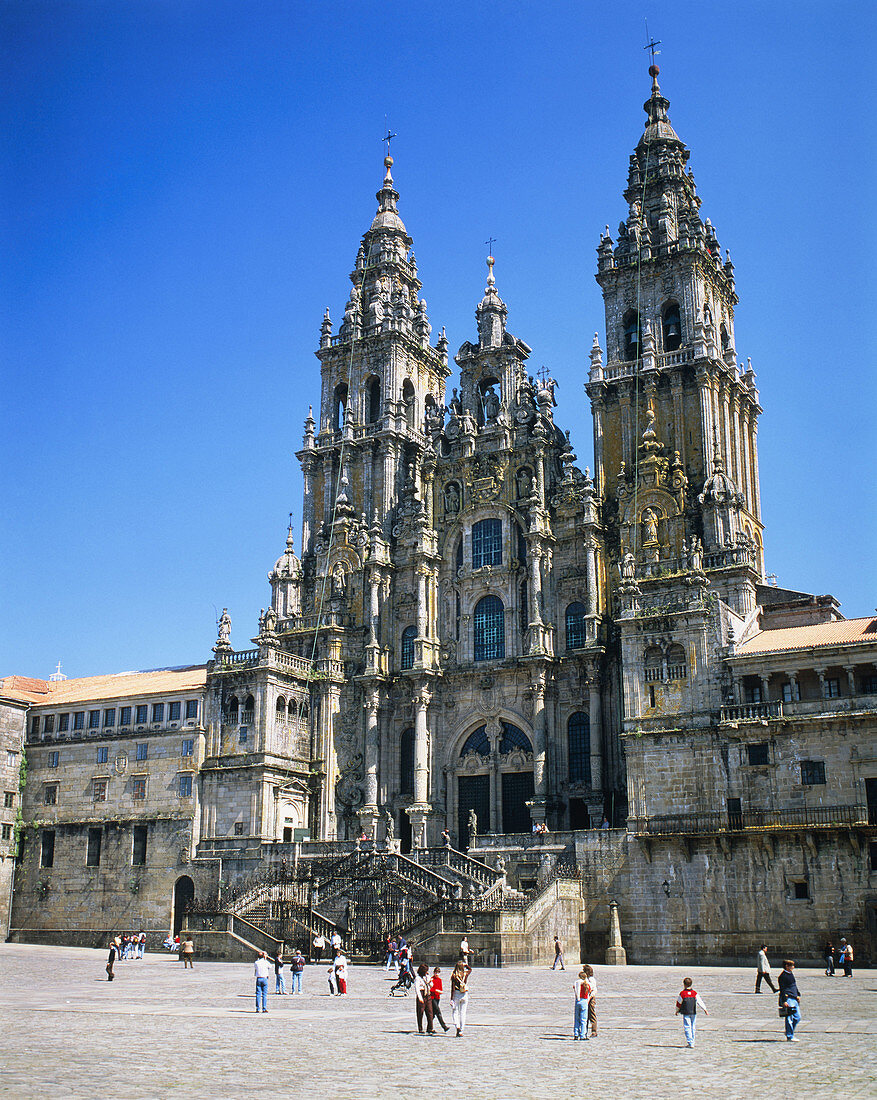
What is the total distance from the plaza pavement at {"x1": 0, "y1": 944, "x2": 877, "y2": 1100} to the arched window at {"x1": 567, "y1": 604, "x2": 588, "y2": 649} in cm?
2698

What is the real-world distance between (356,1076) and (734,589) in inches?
1618

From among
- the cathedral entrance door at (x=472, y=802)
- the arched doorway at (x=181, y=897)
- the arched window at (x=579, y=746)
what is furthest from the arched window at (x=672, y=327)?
the arched doorway at (x=181, y=897)

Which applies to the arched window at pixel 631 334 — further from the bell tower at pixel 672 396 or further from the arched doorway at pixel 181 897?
the arched doorway at pixel 181 897

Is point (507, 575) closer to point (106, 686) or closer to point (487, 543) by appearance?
point (487, 543)

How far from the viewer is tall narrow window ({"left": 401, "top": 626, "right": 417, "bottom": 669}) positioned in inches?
2689

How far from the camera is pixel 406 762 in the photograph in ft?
221

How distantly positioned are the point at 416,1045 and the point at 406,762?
44.6 metres

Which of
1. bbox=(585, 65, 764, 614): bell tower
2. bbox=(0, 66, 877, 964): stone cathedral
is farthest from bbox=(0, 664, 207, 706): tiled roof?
bbox=(585, 65, 764, 614): bell tower

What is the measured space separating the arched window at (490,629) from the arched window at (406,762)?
20.4ft

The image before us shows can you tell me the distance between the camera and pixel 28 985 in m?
37.6

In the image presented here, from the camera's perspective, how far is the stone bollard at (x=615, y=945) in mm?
49000

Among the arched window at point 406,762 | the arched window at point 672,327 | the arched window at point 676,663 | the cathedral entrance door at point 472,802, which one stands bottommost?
the cathedral entrance door at point 472,802

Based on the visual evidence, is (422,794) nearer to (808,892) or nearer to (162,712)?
(162,712)

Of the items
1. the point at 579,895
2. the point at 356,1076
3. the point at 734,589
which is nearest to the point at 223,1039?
the point at 356,1076
